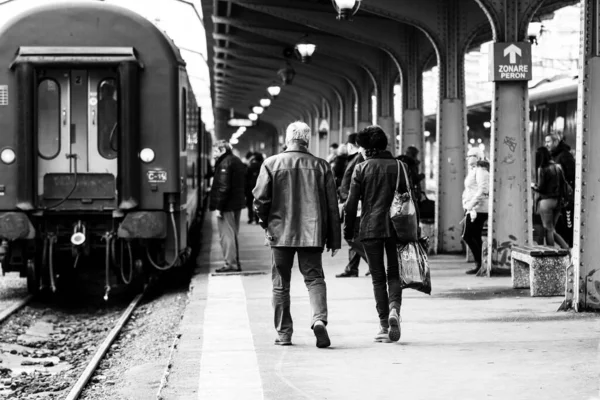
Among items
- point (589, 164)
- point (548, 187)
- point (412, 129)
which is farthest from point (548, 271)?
point (412, 129)

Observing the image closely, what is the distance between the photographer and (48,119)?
13.3m

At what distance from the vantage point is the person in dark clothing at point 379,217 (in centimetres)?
871

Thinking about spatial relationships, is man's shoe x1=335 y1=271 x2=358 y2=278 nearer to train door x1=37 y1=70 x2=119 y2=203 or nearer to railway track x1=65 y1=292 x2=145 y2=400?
railway track x1=65 y1=292 x2=145 y2=400

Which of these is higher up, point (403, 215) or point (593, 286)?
point (403, 215)

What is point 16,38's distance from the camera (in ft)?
42.6

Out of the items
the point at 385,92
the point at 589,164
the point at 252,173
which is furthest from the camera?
the point at 252,173

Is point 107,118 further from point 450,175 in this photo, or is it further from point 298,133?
point 450,175

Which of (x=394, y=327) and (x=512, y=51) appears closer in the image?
(x=394, y=327)

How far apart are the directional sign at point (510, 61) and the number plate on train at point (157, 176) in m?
4.15

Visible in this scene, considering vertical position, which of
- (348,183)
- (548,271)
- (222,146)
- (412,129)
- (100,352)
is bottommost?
(100,352)

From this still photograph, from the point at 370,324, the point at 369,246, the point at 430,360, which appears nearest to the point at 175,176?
the point at 370,324

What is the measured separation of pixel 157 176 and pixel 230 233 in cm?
190

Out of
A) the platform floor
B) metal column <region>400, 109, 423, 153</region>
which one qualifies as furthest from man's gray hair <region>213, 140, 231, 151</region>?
metal column <region>400, 109, 423, 153</region>

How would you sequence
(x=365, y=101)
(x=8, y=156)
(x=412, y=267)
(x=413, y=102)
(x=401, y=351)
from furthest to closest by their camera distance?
(x=365, y=101) → (x=413, y=102) → (x=8, y=156) → (x=412, y=267) → (x=401, y=351)
